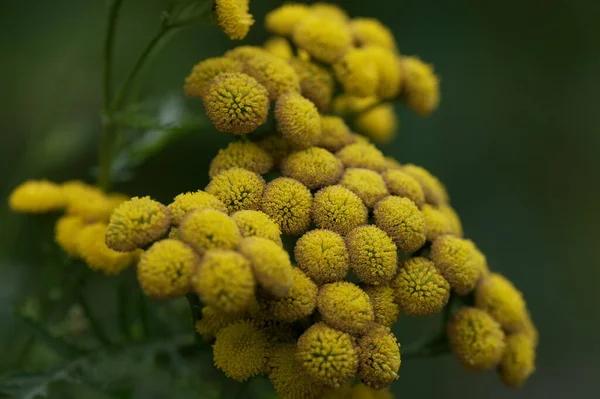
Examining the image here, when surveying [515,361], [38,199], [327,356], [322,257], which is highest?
[322,257]

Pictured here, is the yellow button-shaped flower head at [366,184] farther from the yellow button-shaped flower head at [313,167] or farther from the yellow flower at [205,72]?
the yellow flower at [205,72]

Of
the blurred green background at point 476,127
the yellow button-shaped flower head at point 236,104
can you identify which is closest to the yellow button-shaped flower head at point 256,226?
the yellow button-shaped flower head at point 236,104

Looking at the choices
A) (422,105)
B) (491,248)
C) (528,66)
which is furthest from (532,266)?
(422,105)

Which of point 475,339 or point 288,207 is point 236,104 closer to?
point 288,207

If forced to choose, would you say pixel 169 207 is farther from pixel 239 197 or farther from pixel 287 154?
pixel 287 154

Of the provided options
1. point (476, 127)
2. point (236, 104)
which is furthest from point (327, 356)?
point (476, 127)
